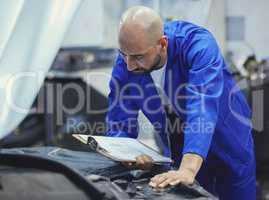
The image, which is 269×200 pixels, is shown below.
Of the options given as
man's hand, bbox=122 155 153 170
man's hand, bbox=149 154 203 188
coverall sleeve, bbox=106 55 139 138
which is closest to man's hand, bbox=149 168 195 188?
man's hand, bbox=149 154 203 188

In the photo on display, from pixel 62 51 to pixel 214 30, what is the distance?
1.05 metres

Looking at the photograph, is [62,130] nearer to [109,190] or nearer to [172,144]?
[172,144]

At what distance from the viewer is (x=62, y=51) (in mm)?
4258

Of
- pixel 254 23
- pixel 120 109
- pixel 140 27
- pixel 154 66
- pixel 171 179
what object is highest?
pixel 254 23

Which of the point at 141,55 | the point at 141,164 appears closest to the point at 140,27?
the point at 141,55

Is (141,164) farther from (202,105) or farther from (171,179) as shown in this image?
(202,105)

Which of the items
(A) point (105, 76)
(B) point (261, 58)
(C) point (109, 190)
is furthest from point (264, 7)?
(C) point (109, 190)

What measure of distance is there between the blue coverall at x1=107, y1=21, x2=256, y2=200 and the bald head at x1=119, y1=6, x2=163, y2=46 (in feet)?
0.58

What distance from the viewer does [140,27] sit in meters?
1.83

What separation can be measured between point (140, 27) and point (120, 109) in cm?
44

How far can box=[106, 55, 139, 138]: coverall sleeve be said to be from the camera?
7.06ft

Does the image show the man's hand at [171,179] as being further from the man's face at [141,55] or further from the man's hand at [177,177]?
the man's face at [141,55]

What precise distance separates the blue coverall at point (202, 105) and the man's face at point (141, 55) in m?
0.09

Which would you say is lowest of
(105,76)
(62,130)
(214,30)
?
(62,130)
